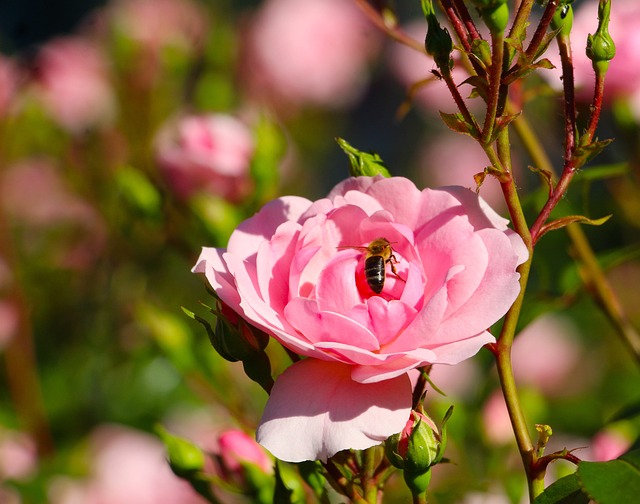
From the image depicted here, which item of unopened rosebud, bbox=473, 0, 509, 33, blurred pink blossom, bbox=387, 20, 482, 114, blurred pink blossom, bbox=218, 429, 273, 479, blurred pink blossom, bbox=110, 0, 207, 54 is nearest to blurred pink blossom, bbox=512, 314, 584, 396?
blurred pink blossom, bbox=387, 20, 482, 114

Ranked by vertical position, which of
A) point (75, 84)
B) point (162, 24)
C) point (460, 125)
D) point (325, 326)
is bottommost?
point (75, 84)

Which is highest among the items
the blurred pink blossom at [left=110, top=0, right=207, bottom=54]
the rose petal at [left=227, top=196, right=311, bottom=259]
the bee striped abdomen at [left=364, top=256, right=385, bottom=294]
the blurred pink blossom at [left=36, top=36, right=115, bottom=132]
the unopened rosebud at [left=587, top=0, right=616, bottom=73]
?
the unopened rosebud at [left=587, top=0, right=616, bottom=73]

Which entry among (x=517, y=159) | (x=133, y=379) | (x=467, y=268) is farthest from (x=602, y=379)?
(x=467, y=268)

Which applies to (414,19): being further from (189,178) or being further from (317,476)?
(317,476)

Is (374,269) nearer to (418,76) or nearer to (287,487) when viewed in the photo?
(287,487)

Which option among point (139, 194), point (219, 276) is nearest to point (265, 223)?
point (219, 276)

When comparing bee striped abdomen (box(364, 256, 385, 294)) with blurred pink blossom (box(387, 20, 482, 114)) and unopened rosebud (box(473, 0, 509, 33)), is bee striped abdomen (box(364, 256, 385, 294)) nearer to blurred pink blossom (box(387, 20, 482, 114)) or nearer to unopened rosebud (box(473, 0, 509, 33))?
unopened rosebud (box(473, 0, 509, 33))
